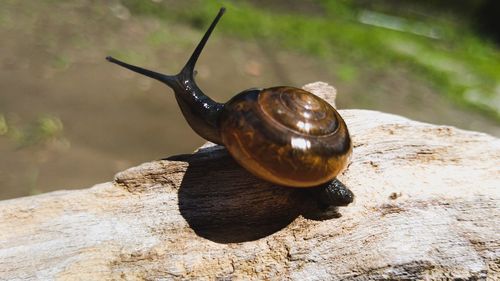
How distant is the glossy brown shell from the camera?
262 centimetres

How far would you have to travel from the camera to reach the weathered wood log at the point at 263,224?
266 centimetres

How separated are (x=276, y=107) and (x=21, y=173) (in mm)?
3192

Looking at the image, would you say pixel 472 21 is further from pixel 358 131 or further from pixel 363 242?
pixel 363 242

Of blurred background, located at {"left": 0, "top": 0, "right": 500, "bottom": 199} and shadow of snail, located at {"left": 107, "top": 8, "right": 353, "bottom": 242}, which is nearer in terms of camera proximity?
shadow of snail, located at {"left": 107, "top": 8, "right": 353, "bottom": 242}

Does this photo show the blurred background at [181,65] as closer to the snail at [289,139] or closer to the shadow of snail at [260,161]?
the shadow of snail at [260,161]

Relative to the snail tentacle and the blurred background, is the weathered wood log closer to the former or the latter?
the snail tentacle

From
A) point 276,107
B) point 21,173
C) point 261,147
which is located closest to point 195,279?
point 261,147

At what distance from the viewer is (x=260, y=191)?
2996 mm

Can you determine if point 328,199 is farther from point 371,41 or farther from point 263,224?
point 371,41

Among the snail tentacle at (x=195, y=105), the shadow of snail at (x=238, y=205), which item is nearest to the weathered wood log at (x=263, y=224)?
the shadow of snail at (x=238, y=205)

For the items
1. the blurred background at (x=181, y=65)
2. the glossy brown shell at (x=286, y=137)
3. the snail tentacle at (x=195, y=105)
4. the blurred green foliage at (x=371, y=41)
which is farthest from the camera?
the blurred green foliage at (x=371, y=41)

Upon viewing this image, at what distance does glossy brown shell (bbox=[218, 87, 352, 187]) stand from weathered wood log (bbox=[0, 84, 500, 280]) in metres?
0.32

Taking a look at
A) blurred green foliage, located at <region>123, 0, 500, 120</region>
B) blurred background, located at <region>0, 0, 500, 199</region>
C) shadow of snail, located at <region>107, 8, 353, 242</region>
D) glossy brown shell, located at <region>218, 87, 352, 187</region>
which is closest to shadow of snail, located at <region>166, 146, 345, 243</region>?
shadow of snail, located at <region>107, 8, 353, 242</region>

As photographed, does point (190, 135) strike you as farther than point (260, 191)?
Yes
